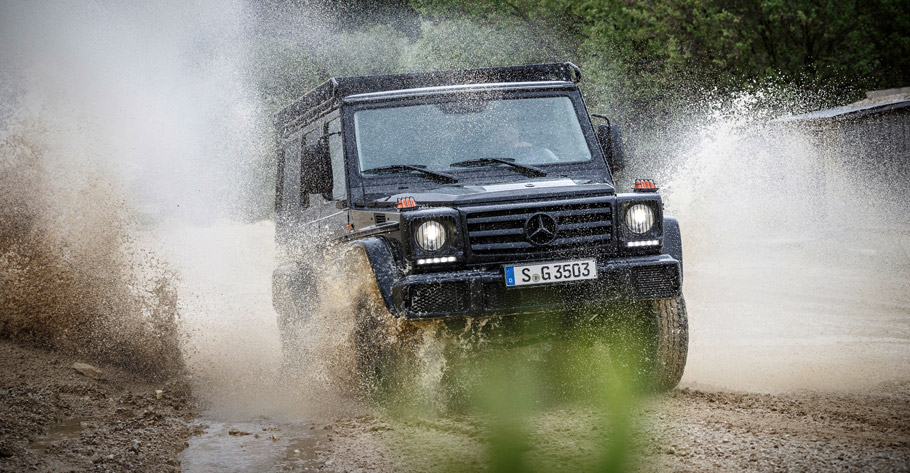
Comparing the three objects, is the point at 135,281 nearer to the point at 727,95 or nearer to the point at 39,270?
the point at 39,270

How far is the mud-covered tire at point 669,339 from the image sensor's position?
253 inches

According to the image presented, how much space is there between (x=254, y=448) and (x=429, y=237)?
167cm

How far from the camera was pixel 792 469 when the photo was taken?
4.38 meters

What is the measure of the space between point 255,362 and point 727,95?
24.1 metres

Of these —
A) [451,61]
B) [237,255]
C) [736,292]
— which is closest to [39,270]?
[736,292]

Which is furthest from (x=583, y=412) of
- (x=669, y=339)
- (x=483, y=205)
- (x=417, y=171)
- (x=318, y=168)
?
(x=318, y=168)

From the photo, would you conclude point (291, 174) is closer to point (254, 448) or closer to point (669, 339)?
point (254, 448)

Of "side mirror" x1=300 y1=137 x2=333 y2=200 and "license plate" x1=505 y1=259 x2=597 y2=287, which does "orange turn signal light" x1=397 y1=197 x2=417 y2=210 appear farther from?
"side mirror" x1=300 y1=137 x2=333 y2=200

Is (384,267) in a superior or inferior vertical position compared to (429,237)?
inferior

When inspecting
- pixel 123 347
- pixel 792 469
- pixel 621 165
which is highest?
pixel 621 165

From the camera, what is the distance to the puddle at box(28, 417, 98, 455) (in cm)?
559

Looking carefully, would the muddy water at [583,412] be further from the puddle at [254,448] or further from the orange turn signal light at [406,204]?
the orange turn signal light at [406,204]

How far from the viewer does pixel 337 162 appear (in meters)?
7.29

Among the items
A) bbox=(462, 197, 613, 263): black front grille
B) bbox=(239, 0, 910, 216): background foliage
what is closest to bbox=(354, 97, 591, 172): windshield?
bbox=(462, 197, 613, 263): black front grille
